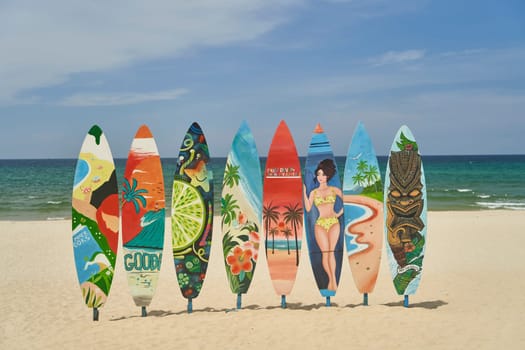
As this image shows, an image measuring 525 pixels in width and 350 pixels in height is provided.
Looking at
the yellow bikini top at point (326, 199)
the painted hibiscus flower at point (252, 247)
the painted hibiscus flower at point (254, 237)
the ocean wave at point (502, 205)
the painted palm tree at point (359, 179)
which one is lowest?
the ocean wave at point (502, 205)

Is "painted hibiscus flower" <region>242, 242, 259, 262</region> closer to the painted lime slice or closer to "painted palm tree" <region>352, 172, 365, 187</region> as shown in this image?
the painted lime slice

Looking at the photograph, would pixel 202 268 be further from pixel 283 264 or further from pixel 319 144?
pixel 319 144

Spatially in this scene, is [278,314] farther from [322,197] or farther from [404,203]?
[404,203]

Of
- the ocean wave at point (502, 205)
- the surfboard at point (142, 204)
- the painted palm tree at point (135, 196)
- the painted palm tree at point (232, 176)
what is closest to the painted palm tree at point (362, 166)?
the painted palm tree at point (232, 176)

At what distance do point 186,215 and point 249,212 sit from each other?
679mm

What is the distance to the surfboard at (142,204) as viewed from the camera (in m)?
5.13

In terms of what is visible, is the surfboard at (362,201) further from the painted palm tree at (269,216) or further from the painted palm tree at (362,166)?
the painted palm tree at (269,216)

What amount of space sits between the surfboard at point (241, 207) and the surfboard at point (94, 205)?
3.89ft

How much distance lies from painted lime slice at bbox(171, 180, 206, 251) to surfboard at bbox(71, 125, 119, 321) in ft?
2.03

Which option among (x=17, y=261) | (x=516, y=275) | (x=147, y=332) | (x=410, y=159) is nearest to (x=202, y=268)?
(x=147, y=332)

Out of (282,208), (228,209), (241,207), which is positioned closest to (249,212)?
(241,207)

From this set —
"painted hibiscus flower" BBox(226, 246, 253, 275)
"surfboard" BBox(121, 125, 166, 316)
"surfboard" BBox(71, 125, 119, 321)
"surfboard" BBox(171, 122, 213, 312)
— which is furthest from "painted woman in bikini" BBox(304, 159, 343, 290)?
"surfboard" BBox(71, 125, 119, 321)

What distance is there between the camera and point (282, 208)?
17.7 ft

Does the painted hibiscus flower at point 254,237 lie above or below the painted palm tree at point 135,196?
below
